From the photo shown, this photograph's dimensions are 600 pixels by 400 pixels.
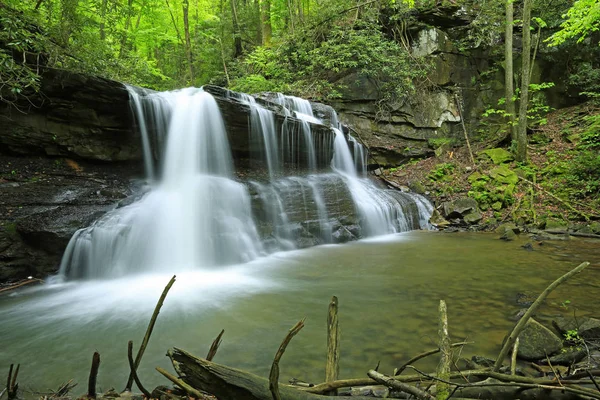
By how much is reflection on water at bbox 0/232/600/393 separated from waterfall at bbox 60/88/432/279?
0.77m

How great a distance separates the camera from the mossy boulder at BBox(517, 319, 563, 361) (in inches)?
118

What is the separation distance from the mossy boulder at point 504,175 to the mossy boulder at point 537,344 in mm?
10211

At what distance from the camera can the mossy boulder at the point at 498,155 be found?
13414mm

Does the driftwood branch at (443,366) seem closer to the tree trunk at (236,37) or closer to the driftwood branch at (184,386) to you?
the driftwood branch at (184,386)

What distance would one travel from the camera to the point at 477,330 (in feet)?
12.3

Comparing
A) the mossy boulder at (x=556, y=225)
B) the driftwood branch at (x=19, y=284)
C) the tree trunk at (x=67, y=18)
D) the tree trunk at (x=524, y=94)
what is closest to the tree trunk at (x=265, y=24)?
the tree trunk at (x=524, y=94)

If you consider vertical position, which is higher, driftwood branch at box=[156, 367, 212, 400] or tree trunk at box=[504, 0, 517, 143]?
tree trunk at box=[504, 0, 517, 143]

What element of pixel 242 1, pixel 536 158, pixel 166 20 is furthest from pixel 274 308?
pixel 242 1

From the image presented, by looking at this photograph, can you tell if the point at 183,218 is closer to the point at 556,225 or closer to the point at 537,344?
the point at 537,344

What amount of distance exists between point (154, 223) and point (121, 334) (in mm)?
3940

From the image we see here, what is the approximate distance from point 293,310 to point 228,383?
294cm

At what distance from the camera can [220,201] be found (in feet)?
29.0

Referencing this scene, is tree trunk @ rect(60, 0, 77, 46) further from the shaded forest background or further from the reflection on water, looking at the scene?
the reflection on water

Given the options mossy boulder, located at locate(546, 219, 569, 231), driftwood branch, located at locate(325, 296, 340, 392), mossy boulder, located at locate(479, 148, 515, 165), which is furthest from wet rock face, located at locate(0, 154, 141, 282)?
mossy boulder, located at locate(479, 148, 515, 165)
